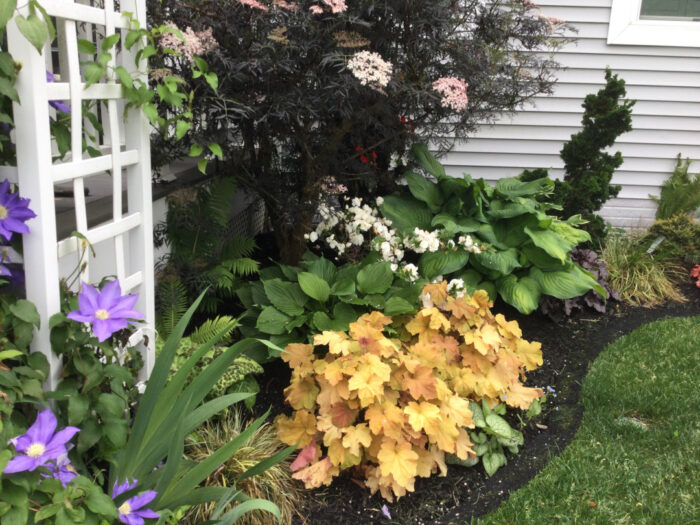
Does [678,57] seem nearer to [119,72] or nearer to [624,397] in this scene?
[624,397]

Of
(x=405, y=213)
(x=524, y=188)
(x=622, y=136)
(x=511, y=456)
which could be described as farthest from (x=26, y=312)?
(x=622, y=136)

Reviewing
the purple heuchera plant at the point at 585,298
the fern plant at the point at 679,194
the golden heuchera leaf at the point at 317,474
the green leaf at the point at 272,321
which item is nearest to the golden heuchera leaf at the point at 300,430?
the golden heuchera leaf at the point at 317,474

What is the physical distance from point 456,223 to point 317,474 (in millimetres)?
1869

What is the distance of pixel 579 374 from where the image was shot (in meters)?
3.07

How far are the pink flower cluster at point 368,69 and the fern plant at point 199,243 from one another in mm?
1021

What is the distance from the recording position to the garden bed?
208cm

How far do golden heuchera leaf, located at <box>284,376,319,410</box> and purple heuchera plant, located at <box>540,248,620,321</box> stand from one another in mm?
1859

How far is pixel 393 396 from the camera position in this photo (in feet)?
7.23

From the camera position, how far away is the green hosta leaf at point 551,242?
3285 mm

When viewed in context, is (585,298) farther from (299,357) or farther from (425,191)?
(299,357)

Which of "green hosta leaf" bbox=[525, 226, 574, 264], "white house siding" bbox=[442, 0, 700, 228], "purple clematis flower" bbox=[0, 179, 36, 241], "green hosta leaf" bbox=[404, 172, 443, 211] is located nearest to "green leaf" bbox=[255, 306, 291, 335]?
"purple clematis flower" bbox=[0, 179, 36, 241]

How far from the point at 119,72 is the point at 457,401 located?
1580mm

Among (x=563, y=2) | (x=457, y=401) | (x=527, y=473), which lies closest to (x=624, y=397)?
(x=527, y=473)

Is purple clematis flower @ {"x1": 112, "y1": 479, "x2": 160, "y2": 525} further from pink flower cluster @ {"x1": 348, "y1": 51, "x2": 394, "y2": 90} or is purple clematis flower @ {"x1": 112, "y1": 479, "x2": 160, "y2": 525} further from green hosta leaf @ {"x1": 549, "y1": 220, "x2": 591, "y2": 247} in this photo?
green hosta leaf @ {"x1": 549, "y1": 220, "x2": 591, "y2": 247}
